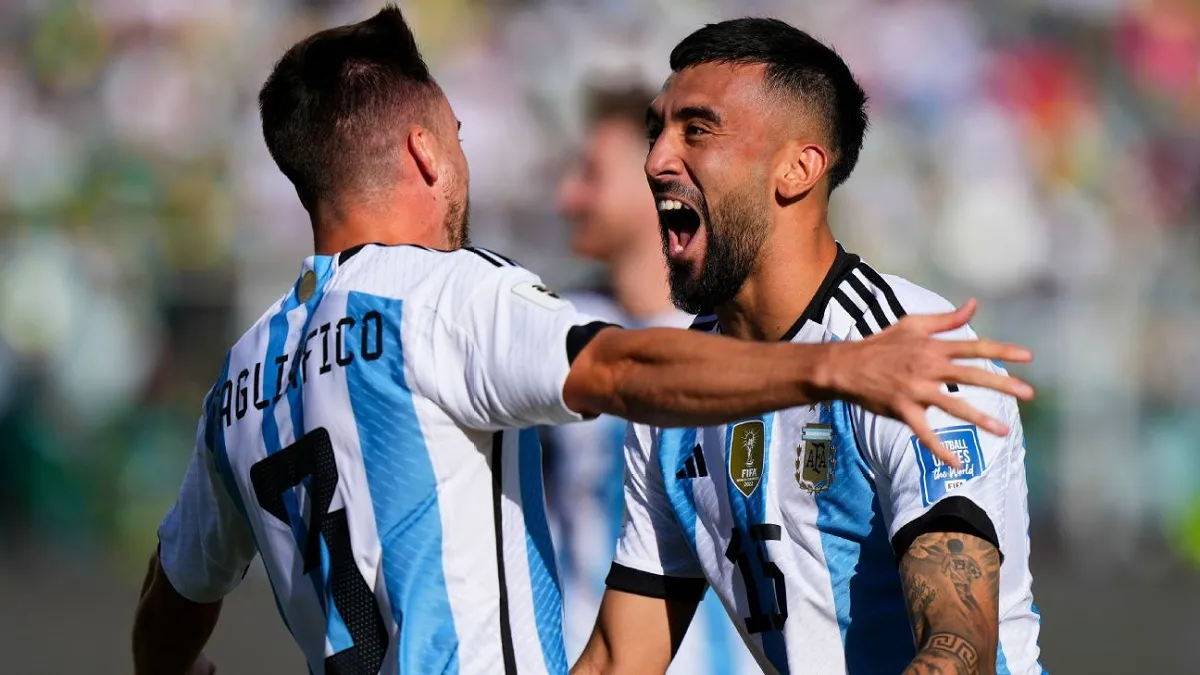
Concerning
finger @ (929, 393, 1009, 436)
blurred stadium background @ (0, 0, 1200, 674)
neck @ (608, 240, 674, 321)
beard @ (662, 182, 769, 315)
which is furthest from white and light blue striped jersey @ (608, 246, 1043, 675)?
blurred stadium background @ (0, 0, 1200, 674)

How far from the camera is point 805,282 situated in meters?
3.48

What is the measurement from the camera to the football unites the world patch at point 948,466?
2.92 meters

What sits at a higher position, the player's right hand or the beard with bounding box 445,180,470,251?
the beard with bounding box 445,180,470,251

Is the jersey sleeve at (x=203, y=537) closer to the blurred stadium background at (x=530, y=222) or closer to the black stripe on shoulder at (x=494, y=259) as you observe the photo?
the black stripe on shoulder at (x=494, y=259)

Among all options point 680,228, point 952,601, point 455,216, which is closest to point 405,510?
point 455,216

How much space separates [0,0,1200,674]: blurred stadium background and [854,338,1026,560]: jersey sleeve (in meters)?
6.74

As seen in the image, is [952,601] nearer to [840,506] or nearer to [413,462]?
[840,506]

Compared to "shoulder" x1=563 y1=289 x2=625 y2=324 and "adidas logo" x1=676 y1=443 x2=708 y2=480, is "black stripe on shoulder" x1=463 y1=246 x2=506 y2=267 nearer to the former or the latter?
"adidas logo" x1=676 y1=443 x2=708 y2=480

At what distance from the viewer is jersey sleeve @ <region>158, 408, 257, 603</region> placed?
132 inches

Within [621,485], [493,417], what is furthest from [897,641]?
[621,485]

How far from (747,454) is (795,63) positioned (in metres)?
0.99

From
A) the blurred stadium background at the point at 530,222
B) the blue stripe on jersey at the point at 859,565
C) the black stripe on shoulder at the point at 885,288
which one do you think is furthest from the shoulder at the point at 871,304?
the blurred stadium background at the point at 530,222

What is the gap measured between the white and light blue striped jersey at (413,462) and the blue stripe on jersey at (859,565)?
0.64 metres

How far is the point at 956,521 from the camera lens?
2.91 meters
